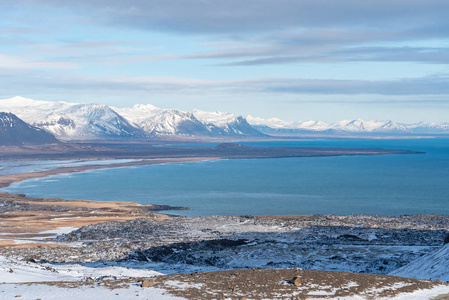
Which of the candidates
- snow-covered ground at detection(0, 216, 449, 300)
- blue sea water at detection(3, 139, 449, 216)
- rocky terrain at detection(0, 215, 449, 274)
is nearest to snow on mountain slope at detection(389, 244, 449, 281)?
snow-covered ground at detection(0, 216, 449, 300)

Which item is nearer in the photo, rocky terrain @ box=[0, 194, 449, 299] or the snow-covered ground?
rocky terrain @ box=[0, 194, 449, 299]

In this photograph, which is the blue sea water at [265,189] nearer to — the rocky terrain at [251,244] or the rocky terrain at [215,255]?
the rocky terrain at [215,255]

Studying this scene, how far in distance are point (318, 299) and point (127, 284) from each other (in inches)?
318

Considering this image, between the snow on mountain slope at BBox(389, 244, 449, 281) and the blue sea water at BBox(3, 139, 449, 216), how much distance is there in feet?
172

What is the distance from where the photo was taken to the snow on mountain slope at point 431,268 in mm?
30584

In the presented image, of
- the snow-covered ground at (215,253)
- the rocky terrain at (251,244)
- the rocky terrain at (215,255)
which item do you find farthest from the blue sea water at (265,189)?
the rocky terrain at (251,244)

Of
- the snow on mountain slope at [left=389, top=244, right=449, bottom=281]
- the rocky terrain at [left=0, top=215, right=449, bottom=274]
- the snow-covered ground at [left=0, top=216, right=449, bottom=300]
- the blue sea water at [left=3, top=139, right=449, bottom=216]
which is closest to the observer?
the snow-covered ground at [left=0, top=216, right=449, bottom=300]

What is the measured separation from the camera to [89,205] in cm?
8844

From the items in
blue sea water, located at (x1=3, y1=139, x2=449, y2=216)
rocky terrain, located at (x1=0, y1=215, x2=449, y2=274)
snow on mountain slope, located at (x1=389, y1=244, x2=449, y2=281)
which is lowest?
blue sea water, located at (x1=3, y1=139, x2=449, y2=216)

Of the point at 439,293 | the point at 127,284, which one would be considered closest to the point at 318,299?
the point at 439,293

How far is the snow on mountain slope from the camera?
30.6m

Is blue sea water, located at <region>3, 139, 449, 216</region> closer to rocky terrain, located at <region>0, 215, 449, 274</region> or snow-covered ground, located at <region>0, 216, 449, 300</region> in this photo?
snow-covered ground, located at <region>0, 216, 449, 300</region>

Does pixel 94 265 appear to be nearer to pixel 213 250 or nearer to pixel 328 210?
pixel 213 250

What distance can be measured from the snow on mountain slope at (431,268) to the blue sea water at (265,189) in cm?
5253
